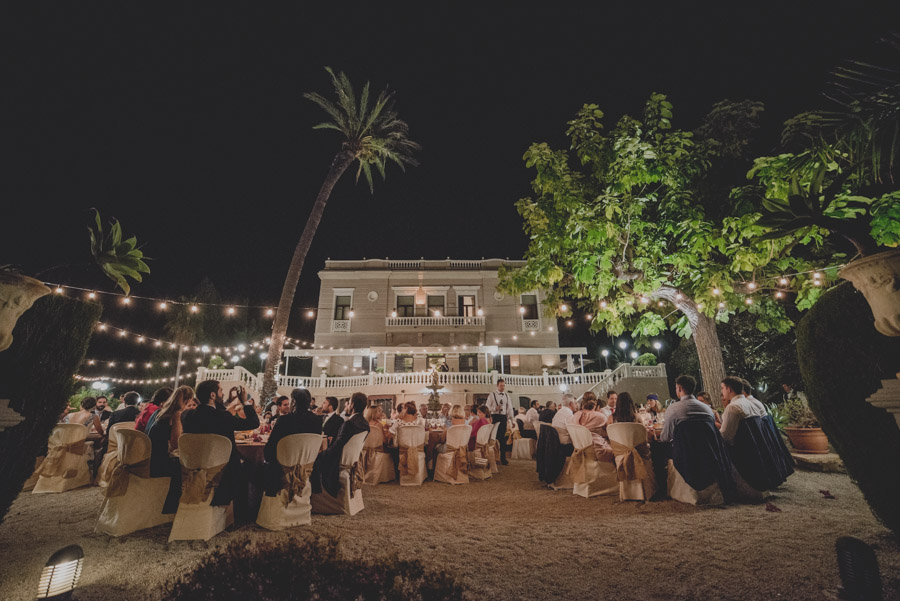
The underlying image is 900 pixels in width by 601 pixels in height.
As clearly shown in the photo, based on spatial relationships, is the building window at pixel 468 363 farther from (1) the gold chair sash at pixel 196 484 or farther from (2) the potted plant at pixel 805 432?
(1) the gold chair sash at pixel 196 484

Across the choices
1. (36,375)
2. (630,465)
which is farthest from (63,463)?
(630,465)

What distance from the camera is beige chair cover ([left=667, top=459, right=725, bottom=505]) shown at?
4.57 meters

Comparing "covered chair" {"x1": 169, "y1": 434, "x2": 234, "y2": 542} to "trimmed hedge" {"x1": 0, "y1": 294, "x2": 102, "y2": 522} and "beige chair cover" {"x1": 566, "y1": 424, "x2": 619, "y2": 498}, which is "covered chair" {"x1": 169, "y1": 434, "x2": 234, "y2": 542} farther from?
"beige chair cover" {"x1": 566, "y1": 424, "x2": 619, "y2": 498}

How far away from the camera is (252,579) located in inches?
63.9

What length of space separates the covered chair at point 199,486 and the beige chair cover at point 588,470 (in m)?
4.55

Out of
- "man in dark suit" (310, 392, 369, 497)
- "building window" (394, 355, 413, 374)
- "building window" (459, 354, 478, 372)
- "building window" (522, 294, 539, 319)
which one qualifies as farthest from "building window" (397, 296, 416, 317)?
"man in dark suit" (310, 392, 369, 497)

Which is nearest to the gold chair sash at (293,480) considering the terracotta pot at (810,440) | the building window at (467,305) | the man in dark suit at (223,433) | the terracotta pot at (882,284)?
the man in dark suit at (223,433)

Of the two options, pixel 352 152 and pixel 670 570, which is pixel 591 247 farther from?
pixel 352 152

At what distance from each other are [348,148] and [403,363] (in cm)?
1159

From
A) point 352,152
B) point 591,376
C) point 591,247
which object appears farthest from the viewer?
point 591,376

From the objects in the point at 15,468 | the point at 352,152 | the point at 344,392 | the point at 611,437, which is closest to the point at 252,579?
the point at 15,468

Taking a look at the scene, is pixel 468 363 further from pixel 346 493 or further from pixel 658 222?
pixel 346 493

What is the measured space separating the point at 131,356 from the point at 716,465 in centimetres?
3179

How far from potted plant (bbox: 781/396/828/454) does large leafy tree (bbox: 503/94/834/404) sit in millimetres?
1447
